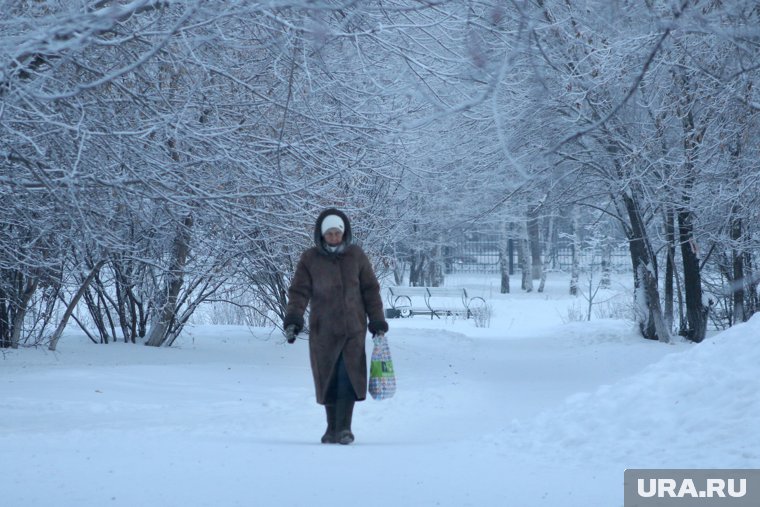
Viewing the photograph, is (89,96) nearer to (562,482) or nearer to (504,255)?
(562,482)

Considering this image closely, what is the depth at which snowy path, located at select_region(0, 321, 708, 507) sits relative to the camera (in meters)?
5.75

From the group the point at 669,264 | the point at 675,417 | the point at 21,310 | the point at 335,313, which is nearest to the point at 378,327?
the point at 335,313

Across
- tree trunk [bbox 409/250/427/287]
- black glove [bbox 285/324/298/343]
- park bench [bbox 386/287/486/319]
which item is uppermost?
tree trunk [bbox 409/250/427/287]

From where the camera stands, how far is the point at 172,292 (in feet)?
46.5

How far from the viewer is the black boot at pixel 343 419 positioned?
773 centimetres

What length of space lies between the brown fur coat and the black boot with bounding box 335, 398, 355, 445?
0.10 m

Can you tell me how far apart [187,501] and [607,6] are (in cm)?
312

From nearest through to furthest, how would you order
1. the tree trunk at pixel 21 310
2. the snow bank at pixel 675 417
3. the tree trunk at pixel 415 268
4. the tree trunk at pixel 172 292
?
1. the snow bank at pixel 675 417
2. the tree trunk at pixel 172 292
3. the tree trunk at pixel 21 310
4. the tree trunk at pixel 415 268

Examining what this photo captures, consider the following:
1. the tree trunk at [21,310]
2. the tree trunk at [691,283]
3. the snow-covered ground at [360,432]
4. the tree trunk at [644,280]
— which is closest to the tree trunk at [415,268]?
the tree trunk at [644,280]

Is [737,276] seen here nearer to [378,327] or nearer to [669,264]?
[669,264]

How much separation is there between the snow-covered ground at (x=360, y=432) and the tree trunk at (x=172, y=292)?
2.66ft

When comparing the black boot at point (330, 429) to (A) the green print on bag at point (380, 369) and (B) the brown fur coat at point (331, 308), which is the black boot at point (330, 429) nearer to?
(B) the brown fur coat at point (331, 308)

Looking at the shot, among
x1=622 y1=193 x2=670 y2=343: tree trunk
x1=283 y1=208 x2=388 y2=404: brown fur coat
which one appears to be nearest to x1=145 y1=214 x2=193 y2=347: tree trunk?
x1=283 y1=208 x2=388 y2=404: brown fur coat

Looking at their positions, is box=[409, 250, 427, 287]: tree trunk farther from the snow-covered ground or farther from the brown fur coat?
the brown fur coat
